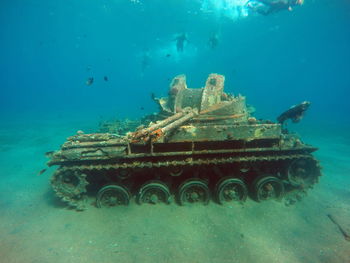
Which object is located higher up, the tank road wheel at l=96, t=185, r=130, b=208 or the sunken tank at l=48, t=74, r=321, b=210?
the sunken tank at l=48, t=74, r=321, b=210

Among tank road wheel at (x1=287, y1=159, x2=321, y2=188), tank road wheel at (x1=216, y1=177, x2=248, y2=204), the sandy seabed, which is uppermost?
tank road wheel at (x1=287, y1=159, x2=321, y2=188)

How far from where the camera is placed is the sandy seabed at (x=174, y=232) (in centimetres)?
485

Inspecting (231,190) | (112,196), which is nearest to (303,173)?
(231,190)

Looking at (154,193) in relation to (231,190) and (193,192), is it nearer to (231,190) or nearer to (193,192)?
(193,192)

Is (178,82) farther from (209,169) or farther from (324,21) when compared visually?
(324,21)

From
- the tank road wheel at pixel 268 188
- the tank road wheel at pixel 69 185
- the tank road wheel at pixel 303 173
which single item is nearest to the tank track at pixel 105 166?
the tank road wheel at pixel 69 185

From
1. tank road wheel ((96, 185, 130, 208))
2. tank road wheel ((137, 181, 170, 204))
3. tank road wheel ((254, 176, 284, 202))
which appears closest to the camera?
tank road wheel ((96, 185, 130, 208))

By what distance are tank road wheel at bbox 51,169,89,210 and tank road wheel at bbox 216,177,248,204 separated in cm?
434

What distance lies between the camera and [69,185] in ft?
20.1

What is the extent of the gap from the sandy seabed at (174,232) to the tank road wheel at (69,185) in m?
0.63

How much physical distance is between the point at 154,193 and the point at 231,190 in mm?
2687

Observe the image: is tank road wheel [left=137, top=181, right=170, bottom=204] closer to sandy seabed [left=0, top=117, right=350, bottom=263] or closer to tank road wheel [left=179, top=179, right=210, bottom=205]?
sandy seabed [left=0, top=117, right=350, bottom=263]

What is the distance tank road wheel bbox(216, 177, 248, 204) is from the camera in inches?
261

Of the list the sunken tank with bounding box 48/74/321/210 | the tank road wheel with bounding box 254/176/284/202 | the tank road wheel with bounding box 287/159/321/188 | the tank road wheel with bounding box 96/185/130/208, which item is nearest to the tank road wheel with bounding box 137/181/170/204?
the sunken tank with bounding box 48/74/321/210
